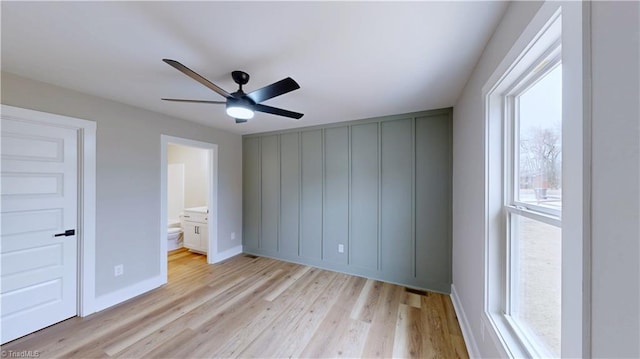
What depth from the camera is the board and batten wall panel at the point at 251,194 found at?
420 cm

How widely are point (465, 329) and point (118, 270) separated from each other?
12.1 ft

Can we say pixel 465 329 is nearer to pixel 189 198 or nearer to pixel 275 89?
pixel 275 89

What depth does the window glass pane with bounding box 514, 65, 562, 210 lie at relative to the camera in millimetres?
941

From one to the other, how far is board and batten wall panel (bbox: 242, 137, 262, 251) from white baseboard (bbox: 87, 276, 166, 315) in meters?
1.50

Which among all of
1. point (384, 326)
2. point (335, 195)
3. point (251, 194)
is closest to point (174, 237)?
point (251, 194)

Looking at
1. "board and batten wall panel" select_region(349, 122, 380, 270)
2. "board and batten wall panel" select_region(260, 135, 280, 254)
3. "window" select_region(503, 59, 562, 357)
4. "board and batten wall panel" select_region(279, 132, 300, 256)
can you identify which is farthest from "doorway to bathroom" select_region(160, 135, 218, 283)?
"window" select_region(503, 59, 562, 357)

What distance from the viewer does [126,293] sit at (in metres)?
2.64

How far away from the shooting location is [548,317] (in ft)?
3.40

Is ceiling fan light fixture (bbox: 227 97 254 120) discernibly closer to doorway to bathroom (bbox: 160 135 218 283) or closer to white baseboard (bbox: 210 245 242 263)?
doorway to bathroom (bbox: 160 135 218 283)

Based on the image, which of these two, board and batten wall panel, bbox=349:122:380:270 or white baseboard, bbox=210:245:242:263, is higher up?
board and batten wall panel, bbox=349:122:380:270

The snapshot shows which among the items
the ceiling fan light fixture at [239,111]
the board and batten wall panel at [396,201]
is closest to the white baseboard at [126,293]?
the ceiling fan light fixture at [239,111]

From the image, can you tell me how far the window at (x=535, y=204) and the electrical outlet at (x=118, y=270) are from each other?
370 centimetres

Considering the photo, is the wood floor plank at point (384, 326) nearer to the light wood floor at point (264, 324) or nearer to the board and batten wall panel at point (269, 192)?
the light wood floor at point (264, 324)

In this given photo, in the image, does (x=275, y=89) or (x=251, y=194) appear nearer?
(x=275, y=89)
